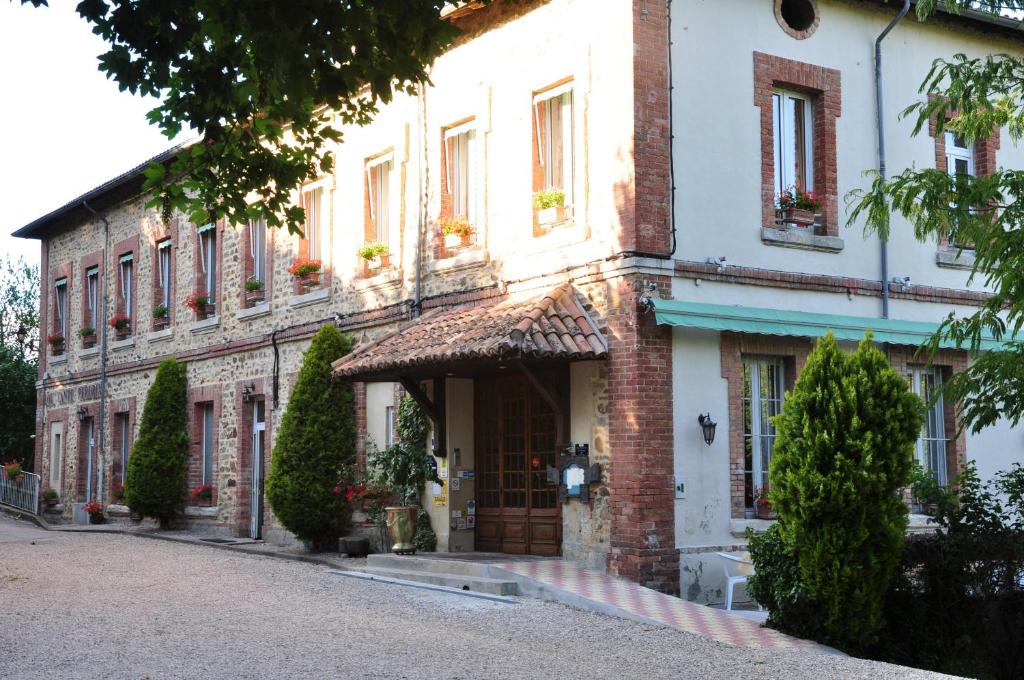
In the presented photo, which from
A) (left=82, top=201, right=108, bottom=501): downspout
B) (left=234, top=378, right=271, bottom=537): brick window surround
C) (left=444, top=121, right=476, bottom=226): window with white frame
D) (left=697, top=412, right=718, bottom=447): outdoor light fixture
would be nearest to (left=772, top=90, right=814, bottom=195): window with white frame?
(left=697, top=412, right=718, bottom=447): outdoor light fixture

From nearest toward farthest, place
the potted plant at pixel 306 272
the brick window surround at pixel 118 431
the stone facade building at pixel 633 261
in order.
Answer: the stone facade building at pixel 633 261 < the potted plant at pixel 306 272 < the brick window surround at pixel 118 431

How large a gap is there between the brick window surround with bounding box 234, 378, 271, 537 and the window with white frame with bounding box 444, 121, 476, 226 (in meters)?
5.36

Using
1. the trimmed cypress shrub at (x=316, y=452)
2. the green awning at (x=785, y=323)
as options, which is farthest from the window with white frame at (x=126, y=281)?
the green awning at (x=785, y=323)

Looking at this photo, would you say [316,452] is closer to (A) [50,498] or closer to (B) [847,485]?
(B) [847,485]

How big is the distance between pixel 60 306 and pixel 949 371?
19.8m

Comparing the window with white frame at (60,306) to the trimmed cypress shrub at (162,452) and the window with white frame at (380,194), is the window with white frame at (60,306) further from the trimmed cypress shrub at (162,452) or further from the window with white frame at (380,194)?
the window with white frame at (380,194)

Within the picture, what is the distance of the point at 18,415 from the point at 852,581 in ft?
92.6

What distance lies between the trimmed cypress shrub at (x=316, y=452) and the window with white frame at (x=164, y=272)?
6848mm

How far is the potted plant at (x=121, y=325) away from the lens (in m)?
23.9

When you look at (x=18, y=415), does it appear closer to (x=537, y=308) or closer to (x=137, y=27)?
(x=537, y=308)

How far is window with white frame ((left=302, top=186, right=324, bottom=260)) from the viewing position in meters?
18.1

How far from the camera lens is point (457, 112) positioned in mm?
15039

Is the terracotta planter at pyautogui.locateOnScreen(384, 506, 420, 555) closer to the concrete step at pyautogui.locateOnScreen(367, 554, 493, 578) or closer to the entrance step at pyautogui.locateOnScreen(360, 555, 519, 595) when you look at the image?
the concrete step at pyautogui.locateOnScreen(367, 554, 493, 578)

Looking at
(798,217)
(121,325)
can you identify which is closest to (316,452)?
(798,217)
